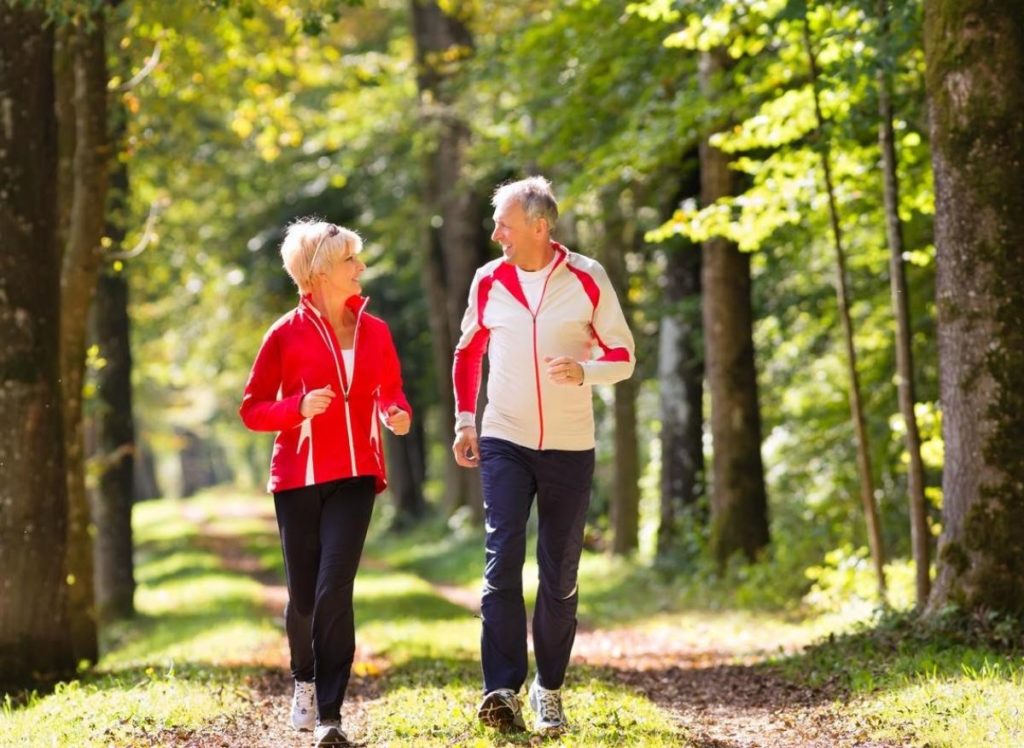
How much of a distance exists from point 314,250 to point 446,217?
19.5 metres

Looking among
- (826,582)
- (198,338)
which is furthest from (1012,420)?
(198,338)

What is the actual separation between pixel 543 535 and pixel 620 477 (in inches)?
540

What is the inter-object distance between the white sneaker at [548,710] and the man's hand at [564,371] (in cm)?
146

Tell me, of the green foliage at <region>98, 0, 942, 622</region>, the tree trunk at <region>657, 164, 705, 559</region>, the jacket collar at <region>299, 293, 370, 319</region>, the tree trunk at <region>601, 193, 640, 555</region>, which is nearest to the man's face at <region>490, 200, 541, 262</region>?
the jacket collar at <region>299, 293, 370, 319</region>

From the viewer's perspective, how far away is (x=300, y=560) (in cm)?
635

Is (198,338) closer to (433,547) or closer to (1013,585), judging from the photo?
(433,547)

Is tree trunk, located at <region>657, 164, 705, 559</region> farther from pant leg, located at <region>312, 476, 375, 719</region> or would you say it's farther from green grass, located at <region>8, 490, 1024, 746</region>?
pant leg, located at <region>312, 476, 375, 719</region>

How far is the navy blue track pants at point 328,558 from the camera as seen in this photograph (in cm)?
622

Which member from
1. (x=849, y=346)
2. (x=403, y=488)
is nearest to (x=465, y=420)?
(x=849, y=346)

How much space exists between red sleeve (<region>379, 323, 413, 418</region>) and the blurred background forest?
342 centimetres

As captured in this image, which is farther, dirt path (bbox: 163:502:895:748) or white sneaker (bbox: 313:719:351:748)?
dirt path (bbox: 163:502:895:748)

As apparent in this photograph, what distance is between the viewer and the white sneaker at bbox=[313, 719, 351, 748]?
6.09 meters

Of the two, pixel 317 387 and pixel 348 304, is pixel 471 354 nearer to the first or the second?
pixel 348 304

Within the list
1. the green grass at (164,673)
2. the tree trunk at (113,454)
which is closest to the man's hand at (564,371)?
the green grass at (164,673)
